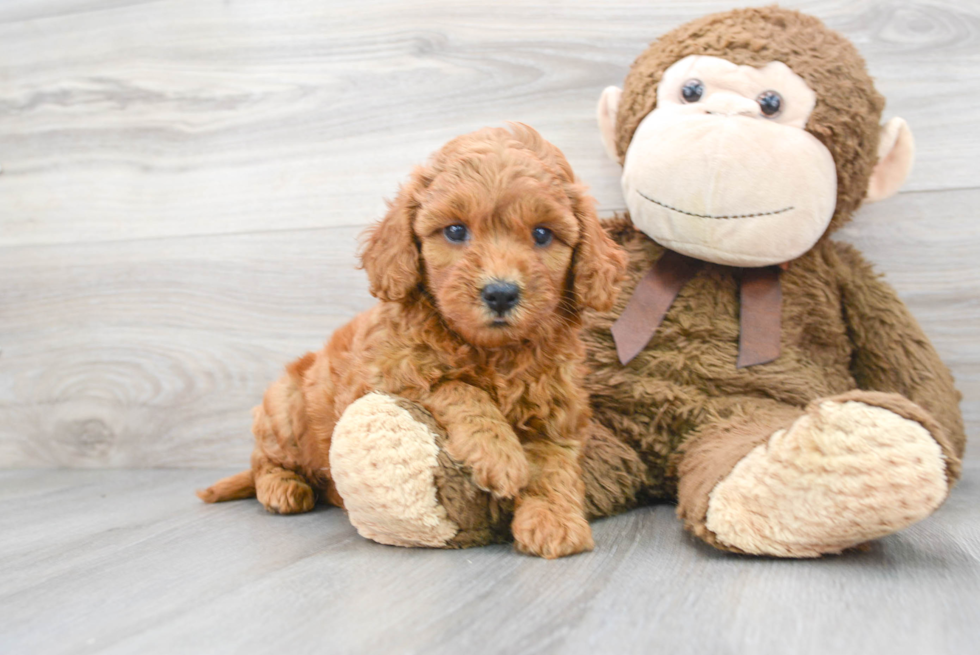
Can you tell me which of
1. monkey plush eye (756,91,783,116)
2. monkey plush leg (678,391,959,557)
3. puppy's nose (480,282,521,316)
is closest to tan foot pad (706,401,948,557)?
monkey plush leg (678,391,959,557)

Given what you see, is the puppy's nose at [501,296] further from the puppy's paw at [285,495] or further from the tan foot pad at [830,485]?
the puppy's paw at [285,495]

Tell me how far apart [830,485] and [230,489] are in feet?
3.94

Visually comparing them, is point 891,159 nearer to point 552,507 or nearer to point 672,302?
point 672,302

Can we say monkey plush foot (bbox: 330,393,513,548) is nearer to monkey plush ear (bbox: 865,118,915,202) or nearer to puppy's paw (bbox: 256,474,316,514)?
puppy's paw (bbox: 256,474,316,514)

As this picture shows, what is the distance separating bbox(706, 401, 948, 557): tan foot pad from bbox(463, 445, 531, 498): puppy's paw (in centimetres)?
29

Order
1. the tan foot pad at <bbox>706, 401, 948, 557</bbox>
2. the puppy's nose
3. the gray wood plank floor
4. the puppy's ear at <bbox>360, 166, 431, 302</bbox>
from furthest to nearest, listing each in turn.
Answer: the puppy's ear at <bbox>360, 166, 431, 302</bbox> < the puppy's nose < the tan foot pad at <bbox>706, 401, 948, 557</bbox> < the gray wood plank floor

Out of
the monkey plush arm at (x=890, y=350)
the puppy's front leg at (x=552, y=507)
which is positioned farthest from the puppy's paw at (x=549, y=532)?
the monkey plush arm at (x=890, y=350)

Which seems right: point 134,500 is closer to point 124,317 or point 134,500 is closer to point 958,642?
point 124,317

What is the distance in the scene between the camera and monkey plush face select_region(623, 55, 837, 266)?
1.38m

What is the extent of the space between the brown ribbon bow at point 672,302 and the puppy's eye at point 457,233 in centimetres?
47

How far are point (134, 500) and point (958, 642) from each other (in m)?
1.58

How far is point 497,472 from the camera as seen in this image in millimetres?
1122

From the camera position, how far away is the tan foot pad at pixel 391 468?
114 cm

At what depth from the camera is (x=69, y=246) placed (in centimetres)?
218
